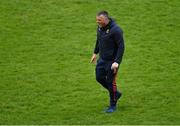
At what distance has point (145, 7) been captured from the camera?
19.4m

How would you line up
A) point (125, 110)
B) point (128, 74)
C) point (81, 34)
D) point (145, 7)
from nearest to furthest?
point (125, 110), point (128, 74), point (81, 34), point (145, 7)

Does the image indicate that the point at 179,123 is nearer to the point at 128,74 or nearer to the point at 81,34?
the point at 128,74

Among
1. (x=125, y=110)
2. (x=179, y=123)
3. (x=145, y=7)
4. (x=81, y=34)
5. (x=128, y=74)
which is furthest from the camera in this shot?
(x=145, y=7)

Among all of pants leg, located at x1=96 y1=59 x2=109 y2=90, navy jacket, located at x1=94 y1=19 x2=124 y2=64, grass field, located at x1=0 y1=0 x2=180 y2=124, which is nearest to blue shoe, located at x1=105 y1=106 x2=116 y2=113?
grass field, located at x1=0 y1=0 x2=180 y2=124

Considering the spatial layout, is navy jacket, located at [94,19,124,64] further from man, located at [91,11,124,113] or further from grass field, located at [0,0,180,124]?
grass field, located at [0,0,180,124]

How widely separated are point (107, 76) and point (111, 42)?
0.71 meters

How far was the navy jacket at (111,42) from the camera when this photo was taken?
42.4 feet

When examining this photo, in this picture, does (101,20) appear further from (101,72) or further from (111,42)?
(101,72)

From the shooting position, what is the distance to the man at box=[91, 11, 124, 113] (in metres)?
12.9

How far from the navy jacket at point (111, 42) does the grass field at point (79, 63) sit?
3.90 feet

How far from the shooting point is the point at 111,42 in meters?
13.1

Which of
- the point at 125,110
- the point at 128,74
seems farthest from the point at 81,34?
the point at 125,110

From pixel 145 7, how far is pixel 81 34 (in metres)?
2.47

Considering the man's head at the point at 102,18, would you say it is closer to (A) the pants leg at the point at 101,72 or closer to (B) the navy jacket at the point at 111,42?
(B) the navy jacket at the point at 111,42
